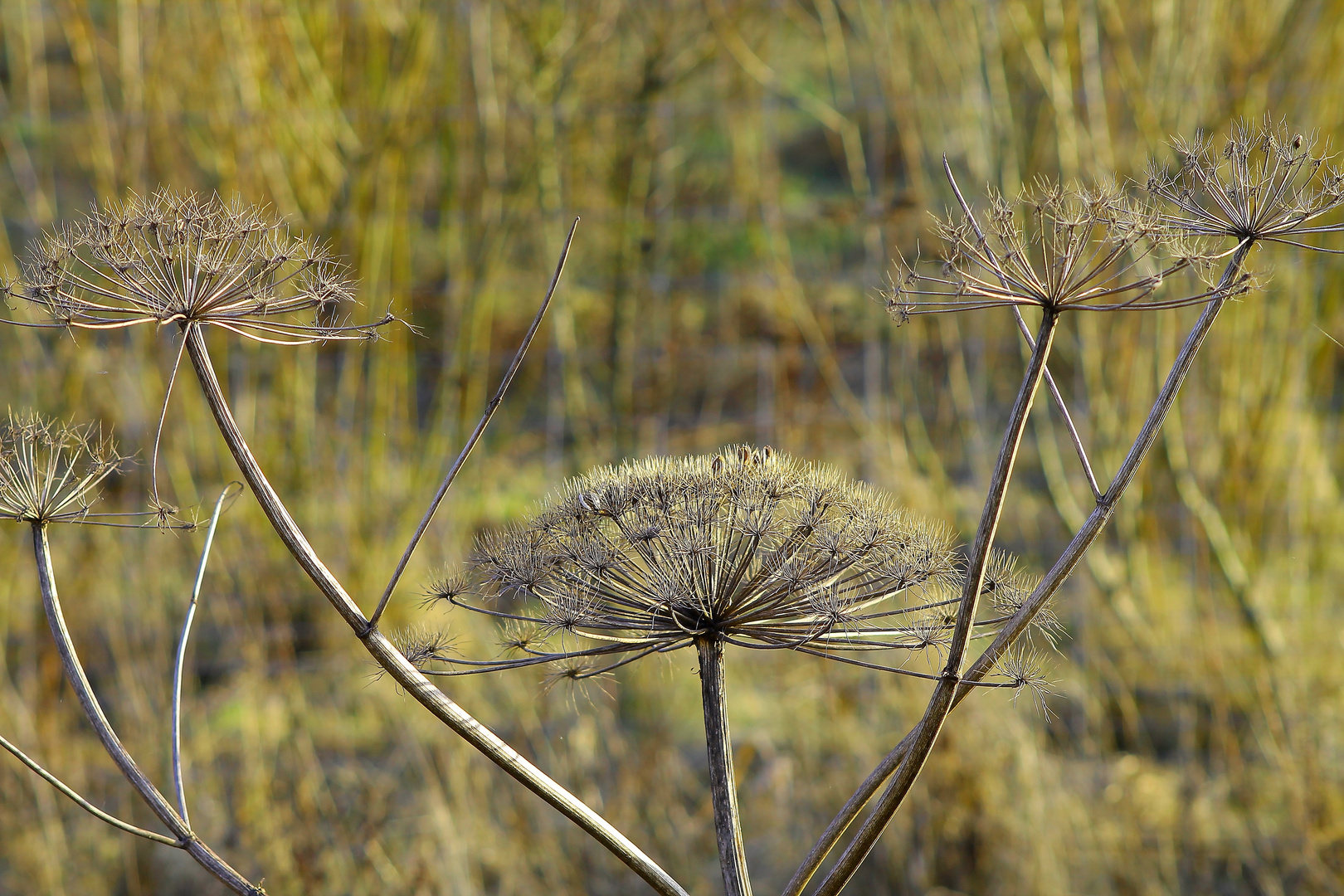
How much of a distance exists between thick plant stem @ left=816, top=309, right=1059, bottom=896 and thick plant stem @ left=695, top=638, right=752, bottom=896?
0.07 metres

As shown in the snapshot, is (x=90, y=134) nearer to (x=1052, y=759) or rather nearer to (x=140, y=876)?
(x=140, y=876)

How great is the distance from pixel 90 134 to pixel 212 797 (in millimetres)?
2720

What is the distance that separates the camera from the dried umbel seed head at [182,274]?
78 cm

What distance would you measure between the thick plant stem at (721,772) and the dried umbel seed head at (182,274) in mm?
407

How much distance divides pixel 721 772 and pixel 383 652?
316mm

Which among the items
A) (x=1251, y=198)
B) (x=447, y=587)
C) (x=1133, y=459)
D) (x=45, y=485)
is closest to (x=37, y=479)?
(x=45, y=485)

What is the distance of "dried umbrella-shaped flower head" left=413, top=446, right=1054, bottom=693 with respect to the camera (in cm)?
93

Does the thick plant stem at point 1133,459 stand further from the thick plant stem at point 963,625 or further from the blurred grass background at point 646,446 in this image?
the blurred grass background at point 646,446

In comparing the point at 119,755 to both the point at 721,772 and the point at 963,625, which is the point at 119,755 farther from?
the point at 963,625

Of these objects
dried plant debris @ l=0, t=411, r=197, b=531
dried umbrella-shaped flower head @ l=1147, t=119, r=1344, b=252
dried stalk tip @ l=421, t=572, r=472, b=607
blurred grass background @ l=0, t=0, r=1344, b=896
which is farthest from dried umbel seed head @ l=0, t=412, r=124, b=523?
blurred grass background @ l=0, t=0, r=1344, b=896

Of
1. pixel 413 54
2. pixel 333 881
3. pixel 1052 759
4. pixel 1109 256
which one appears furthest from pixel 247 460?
pixel 413 54

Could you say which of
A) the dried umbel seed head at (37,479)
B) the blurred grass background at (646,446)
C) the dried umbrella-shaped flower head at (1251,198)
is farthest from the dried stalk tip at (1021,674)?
the blurred grass background at (646,446)

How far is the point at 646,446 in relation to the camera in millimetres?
4613

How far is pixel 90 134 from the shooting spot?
4.25 meters
